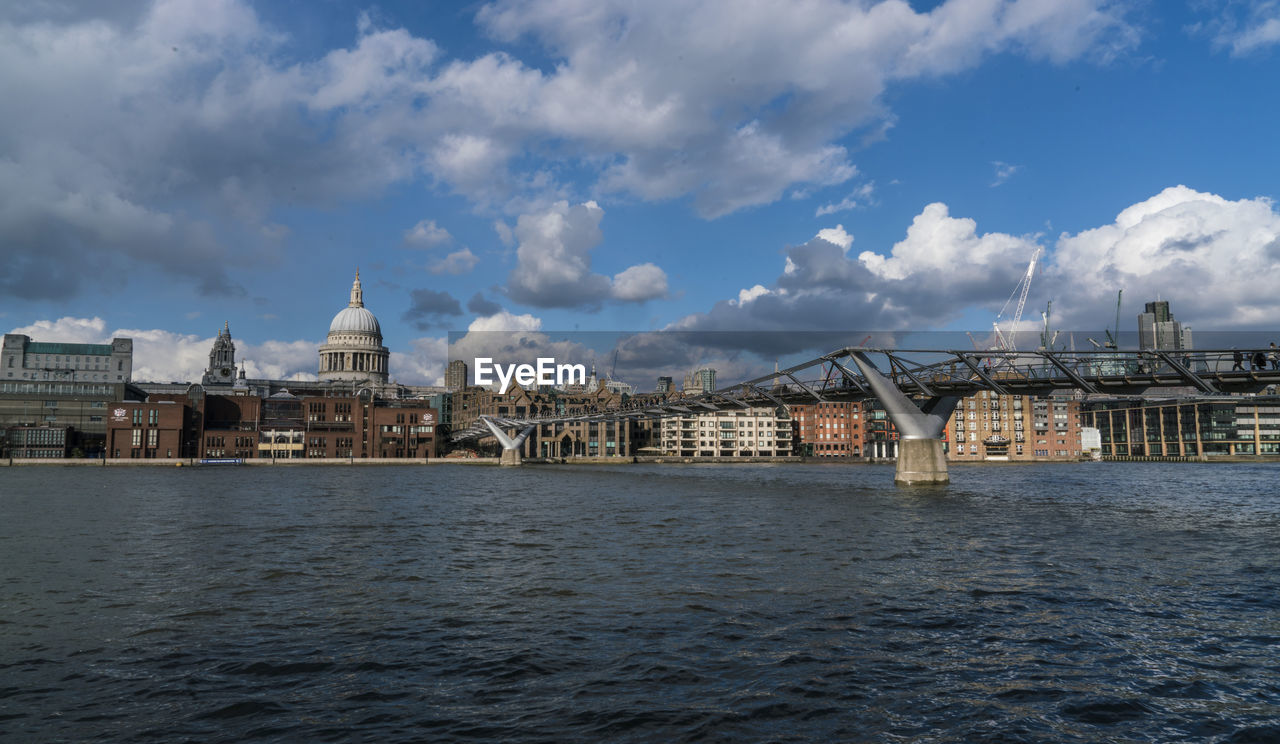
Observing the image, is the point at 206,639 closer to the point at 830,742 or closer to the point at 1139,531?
the point at 830,742

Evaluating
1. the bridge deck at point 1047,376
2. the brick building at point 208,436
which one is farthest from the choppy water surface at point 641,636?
the brick building at point 208,436

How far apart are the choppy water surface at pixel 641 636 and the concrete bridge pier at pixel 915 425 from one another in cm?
3379

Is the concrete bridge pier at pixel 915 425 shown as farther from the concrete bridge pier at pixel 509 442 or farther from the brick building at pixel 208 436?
the brick building at pixel 208 436

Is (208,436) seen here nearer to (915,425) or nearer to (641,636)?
(915,425)

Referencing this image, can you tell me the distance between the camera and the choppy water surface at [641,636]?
41.9ft

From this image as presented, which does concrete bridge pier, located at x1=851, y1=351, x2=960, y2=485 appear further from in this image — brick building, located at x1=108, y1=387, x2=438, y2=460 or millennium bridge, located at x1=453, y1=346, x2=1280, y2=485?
brick building, located at x1=108, y1=387, x2=438, y2=460

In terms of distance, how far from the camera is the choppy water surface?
41.9ft

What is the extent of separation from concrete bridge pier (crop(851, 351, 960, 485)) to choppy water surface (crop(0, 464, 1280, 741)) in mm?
33792

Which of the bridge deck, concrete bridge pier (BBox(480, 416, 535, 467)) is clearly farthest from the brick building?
the bridge deck

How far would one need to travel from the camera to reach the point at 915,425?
74875 mm

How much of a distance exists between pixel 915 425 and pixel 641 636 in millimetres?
62627

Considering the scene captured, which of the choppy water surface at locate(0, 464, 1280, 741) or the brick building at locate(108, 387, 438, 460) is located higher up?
the brick building at locate(108, 387, 438, 460)

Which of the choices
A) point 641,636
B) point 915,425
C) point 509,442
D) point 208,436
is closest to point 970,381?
point 915,425

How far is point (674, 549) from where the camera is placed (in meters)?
32.9
